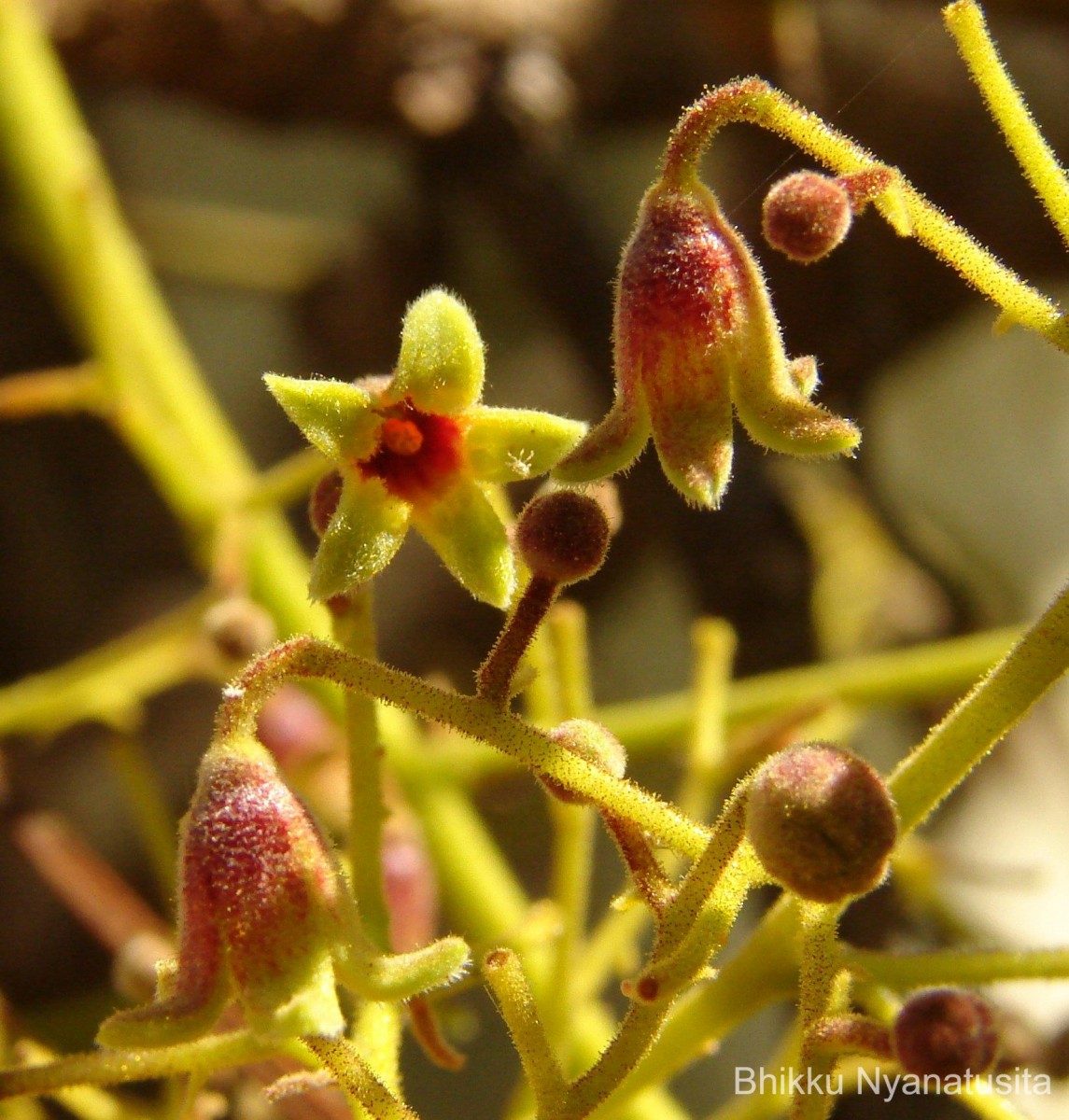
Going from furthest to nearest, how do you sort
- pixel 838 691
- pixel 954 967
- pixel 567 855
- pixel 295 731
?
pixel 295 731 < pixel 838 691 < pixel 567 855 < pixel 954 967

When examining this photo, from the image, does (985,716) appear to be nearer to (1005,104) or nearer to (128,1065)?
(1005,104)

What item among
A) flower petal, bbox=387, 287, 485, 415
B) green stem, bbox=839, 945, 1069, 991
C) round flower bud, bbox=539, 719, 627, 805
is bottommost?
green stem, bbox=839, 945, 1069, 991

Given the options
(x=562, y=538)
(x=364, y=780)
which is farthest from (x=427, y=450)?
(x=364, y=780)

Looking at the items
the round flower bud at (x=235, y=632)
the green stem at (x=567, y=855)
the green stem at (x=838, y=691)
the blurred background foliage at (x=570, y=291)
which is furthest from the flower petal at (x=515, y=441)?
the blurred background foliage at (x=570, y=291)

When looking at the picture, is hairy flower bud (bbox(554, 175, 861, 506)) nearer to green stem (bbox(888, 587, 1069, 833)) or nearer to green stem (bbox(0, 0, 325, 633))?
green stem (bbox(888, 587, 1069, 833))

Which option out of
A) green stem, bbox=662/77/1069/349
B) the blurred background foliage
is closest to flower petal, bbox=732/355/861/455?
green stem, bbox=662/77/1069/349
